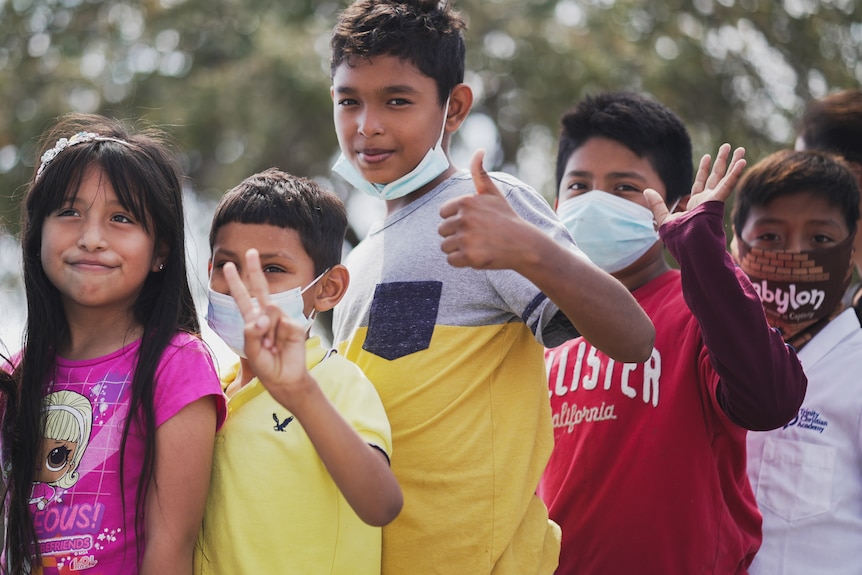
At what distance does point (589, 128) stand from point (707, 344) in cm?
118

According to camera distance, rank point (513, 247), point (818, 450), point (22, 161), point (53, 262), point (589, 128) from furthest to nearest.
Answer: point (22, 161) → point (589, 128) → point (818, 450) → point (53, 262) → point (513, 247)

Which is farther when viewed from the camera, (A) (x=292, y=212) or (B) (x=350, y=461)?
(A) (x=292, y=212)

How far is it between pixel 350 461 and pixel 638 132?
1.87 meters

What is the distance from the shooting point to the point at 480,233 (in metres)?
2.55

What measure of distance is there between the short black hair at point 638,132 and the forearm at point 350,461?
1.72 m

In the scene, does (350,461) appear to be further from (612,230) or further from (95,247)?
(612,230)

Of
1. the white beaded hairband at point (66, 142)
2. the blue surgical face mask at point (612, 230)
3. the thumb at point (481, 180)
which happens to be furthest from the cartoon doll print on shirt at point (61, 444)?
the blue surgical face mask at point (612, 230)

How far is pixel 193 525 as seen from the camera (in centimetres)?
277

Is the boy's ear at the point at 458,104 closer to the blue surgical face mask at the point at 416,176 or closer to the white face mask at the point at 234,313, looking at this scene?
the blue surgical face mask at the point at 416,176

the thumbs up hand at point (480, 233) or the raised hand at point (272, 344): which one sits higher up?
the thumbs up hand at point (480, 233)

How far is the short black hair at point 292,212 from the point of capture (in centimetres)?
302

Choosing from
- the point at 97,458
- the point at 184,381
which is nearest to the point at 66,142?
the point at 184,381

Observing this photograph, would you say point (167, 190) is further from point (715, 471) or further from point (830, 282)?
point (830, 282)

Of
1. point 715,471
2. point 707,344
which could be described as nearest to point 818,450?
point 715,471
